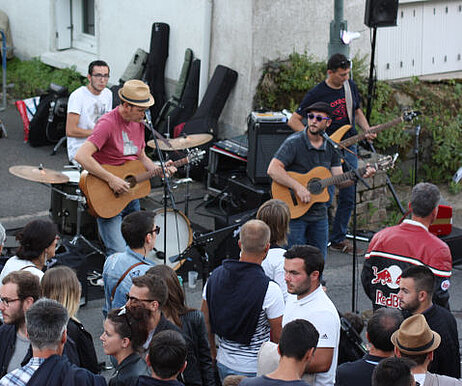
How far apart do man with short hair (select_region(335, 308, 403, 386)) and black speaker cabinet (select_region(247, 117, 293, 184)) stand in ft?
16.6

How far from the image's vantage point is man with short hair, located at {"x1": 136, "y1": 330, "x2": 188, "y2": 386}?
3.96m

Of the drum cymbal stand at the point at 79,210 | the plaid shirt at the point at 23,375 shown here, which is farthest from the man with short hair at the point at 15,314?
the drum cymbal stand at the point at 79,210

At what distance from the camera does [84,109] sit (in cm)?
881

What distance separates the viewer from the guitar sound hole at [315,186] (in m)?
7.68

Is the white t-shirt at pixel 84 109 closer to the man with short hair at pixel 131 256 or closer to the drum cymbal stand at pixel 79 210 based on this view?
the drum cymbal stand at pixel 79 210

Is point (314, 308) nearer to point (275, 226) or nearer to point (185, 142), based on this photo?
point (275, 226)

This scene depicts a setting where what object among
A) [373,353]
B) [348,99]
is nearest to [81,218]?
[348,99]

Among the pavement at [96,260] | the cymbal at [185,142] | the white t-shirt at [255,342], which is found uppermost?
the cymbal at [185,142]

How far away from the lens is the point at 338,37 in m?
9.48

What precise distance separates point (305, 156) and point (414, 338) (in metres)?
3.41

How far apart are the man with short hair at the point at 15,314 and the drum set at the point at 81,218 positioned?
115 inches

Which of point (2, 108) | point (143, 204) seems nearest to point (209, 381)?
point (143, 204)

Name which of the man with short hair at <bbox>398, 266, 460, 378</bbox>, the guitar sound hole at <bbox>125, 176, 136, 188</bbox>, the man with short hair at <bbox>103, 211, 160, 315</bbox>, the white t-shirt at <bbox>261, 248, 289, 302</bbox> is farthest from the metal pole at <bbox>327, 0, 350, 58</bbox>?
the man with short hair at <bbox>398, 266, 460, 378</bbox>

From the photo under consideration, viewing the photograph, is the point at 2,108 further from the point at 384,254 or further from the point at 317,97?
the point at 384,254
